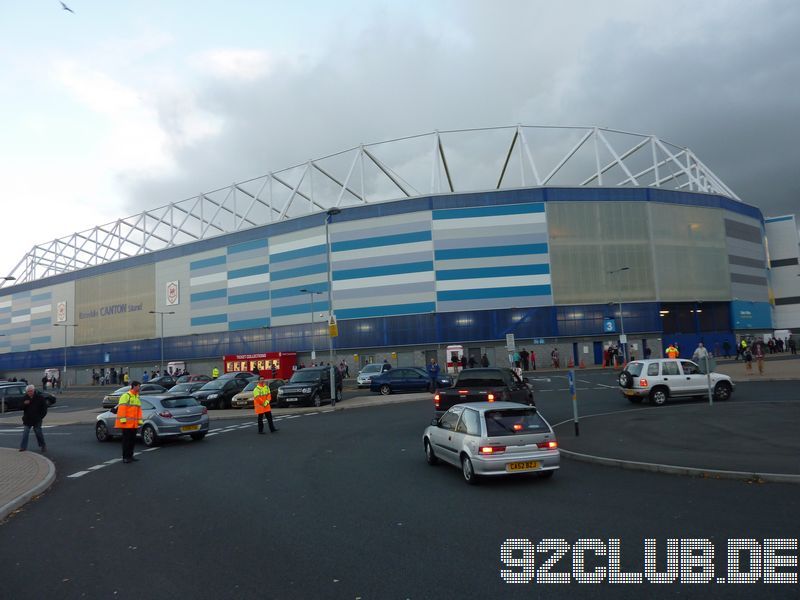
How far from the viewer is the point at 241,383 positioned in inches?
1206

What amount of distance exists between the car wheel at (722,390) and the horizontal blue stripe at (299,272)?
5110cm

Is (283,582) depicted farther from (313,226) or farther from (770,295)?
(770,295)

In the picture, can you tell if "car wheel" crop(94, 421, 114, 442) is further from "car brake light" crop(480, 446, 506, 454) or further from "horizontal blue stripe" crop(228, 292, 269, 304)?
"horizontal blue stripe" crop(228, 292, 269, 304)

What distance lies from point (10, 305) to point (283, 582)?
12609 centimetres

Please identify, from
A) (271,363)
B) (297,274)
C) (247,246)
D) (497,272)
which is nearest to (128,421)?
(271,363)

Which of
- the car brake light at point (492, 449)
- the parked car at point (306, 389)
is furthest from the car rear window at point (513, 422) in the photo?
the parked car at point (306, 389)

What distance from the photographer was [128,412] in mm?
13586

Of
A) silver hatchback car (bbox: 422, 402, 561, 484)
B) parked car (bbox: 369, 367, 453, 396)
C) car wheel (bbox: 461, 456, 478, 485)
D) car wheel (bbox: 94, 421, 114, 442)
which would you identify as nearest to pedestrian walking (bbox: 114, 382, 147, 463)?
car wheel (bbox: 94, 421, 114, 442)

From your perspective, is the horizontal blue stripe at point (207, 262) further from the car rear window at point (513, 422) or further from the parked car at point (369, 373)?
the car rear window at point (513, 422)

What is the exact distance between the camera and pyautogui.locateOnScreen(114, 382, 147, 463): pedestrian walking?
43.5 feet

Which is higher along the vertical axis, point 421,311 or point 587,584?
point 421,311

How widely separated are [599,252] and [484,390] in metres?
52.8

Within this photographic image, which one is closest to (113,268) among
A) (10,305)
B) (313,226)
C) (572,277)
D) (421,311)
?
(10,305)

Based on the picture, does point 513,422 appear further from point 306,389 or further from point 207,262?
point 207,262
